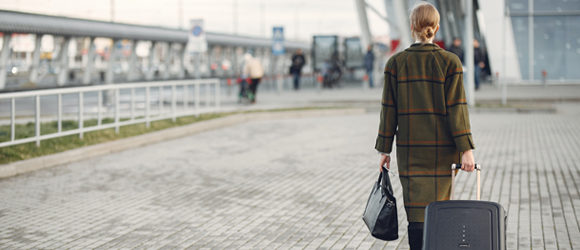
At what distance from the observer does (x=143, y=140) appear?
13.2 m

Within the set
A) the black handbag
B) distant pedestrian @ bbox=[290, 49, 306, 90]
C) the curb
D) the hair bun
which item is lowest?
the curb

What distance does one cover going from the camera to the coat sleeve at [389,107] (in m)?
3.89

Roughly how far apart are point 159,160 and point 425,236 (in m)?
7.95

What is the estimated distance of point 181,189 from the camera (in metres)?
8.43

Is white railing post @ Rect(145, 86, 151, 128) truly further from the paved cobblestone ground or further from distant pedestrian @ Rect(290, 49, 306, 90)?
distant pedestrian @ Rect(290, 49, 306, 90)

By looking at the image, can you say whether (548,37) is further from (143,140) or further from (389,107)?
(389,107)

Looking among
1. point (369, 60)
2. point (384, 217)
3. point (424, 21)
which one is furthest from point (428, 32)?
point (369, 60)

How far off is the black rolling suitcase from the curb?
7114 millimetres

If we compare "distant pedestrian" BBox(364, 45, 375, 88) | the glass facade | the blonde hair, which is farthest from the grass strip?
the glass facade

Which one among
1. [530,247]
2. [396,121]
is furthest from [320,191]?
[396,121]

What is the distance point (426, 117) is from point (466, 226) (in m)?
0.62

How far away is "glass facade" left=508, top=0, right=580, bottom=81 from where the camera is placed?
35.8m

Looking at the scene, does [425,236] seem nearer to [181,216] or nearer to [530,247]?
[530,247]

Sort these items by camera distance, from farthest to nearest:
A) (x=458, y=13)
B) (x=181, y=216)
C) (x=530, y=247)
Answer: (x=458, y=13)
(x=181, y=216)
(x=530, y=247)
